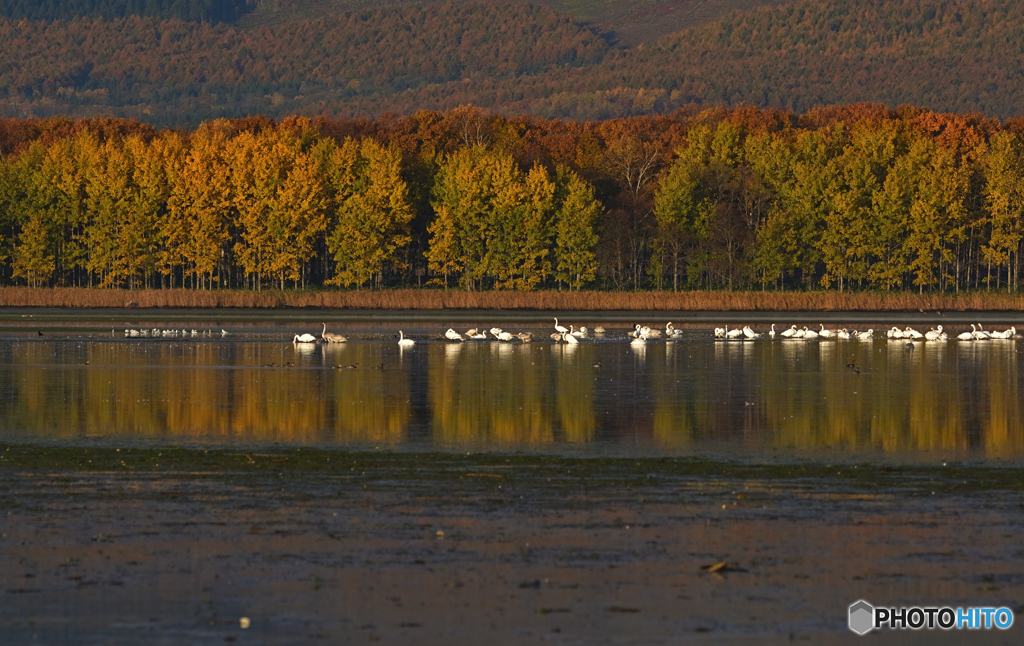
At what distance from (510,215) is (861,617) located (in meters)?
105

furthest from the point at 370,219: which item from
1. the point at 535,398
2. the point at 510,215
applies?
the point at 535,398

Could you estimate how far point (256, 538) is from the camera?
1553 centimetres

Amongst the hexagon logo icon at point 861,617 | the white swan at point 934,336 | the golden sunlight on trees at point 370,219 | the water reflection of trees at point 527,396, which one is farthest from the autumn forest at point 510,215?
the hexagon logo icon at point 861,617

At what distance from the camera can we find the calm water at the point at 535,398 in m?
24.3

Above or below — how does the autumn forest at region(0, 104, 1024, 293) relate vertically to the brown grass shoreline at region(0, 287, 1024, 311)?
above

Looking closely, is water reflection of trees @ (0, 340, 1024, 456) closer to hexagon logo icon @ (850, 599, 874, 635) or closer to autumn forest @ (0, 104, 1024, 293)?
hexagon logo icon @ (850, 599, 874, 635)

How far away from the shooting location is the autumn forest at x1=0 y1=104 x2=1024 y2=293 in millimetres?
114188

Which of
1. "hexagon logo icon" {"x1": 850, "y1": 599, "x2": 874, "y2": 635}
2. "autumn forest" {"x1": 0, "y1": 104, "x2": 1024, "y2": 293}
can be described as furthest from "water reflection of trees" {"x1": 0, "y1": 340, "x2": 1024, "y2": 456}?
"autumn forest" {"x1": 0, "y1": 104, "x2": 1024, "y2": 293}

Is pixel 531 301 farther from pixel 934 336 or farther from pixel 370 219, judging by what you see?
pixel 934 336

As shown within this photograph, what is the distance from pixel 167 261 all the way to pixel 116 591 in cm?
10575

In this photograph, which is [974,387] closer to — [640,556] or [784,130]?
[640,556]

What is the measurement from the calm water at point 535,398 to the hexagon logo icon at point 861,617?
9.40 metres

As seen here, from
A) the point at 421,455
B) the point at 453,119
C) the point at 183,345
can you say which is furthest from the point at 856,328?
the point at 453,119

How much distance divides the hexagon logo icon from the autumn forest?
99.4m
